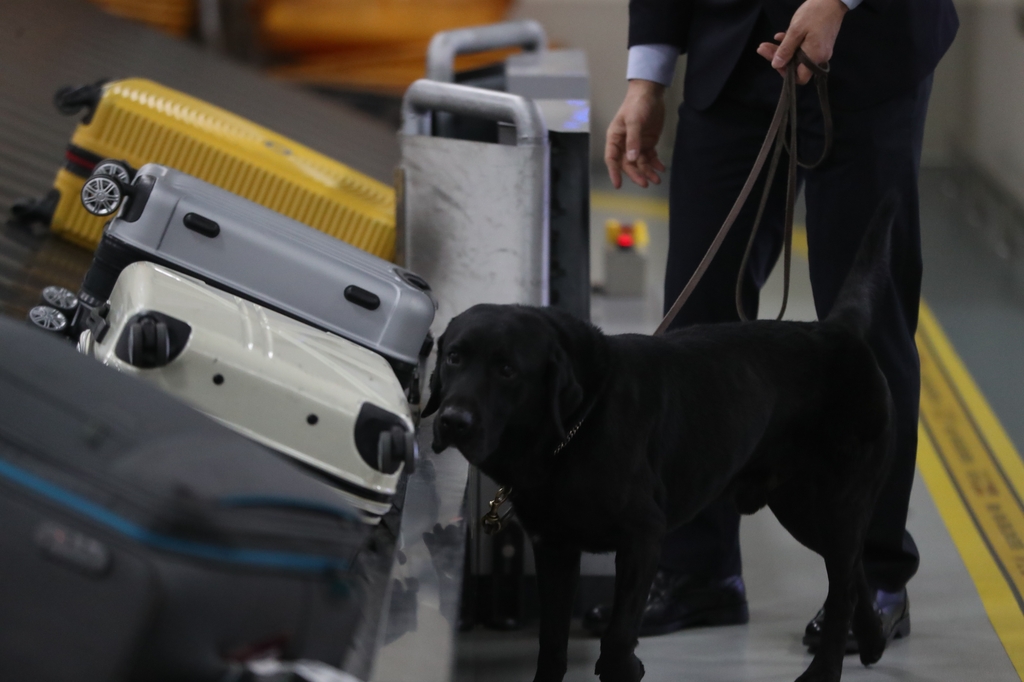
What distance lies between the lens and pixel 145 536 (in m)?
1.10

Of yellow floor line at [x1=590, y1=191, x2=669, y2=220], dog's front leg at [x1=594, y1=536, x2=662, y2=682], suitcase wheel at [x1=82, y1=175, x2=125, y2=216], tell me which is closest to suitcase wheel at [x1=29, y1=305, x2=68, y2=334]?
suitcase wheel at [x1=82, y1=175, x2=125, y2=216]

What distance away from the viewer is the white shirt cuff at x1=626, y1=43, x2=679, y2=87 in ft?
7.70

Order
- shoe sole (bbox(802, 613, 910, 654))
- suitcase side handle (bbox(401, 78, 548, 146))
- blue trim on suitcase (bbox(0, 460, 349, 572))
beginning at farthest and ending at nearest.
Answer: suitcase side handle (bbox(401, 78, 548, 146)) → shoe sole (bbox(802, 613, 910, 654)) → blue trim on suitcase (bbox(0, 460, 349, 572))

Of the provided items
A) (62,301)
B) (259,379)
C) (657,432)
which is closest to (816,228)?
(657,432)

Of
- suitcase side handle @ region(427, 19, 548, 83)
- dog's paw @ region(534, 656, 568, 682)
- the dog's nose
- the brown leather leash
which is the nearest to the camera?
the dog's nose

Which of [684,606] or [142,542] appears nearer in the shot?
[142,542]

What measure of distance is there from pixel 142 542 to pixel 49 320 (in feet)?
3.40

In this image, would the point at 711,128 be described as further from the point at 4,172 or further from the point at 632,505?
the point at 4,172

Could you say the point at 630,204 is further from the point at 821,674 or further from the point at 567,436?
the point at 567,436

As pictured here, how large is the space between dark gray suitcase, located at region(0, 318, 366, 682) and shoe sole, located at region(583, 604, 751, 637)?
3.91ft

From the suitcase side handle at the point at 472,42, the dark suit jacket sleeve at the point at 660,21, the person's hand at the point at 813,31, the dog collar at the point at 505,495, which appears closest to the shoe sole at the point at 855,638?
the dog collar at the point at 505,495

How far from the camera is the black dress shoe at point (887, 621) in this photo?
88.1 inches

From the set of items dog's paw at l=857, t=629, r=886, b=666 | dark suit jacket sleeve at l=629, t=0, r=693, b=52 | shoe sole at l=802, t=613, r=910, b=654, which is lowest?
shoe sole at l=802, t=613, r=910, b=654

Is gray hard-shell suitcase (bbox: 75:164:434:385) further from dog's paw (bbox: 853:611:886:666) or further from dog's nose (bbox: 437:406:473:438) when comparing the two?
dog's paw (bbox: 853:611:886:666)
